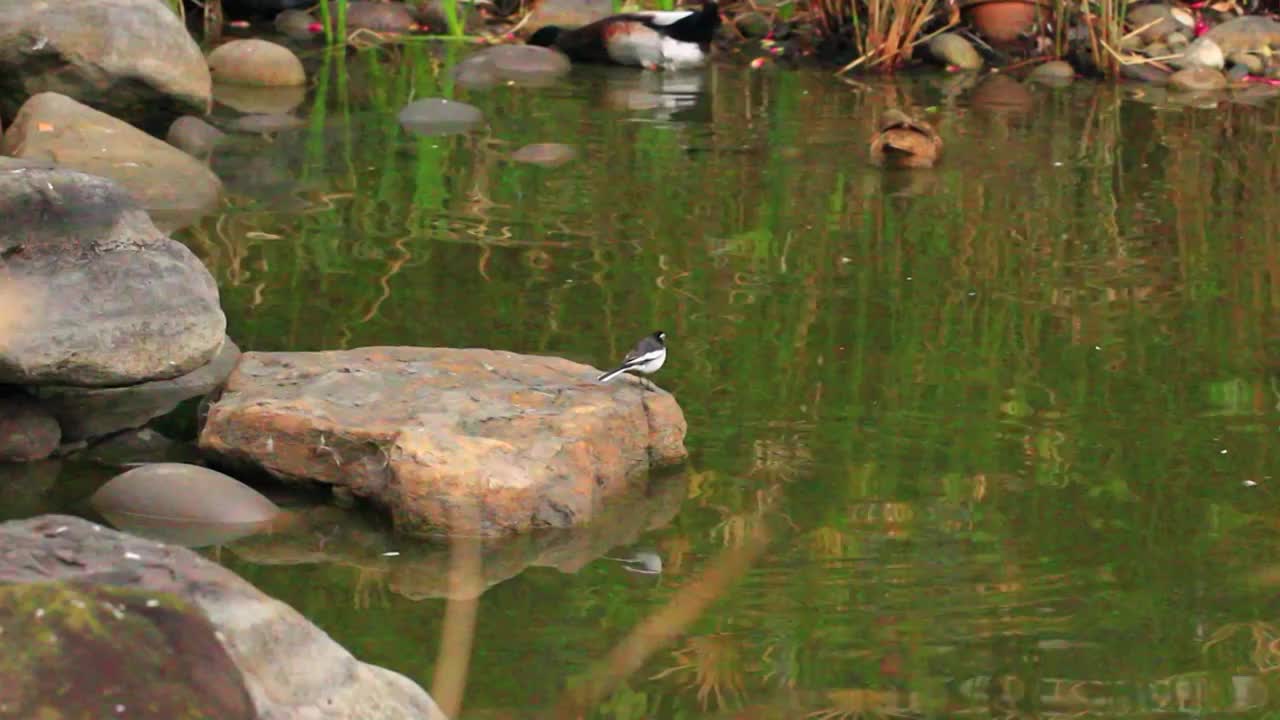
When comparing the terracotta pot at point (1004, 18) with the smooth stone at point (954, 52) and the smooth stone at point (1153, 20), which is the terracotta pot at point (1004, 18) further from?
the smooth stone at point (1153, 20)

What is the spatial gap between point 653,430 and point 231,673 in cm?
298

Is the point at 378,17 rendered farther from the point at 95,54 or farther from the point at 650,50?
the point at 95,54

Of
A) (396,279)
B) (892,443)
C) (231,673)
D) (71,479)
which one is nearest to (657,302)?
(396,279)

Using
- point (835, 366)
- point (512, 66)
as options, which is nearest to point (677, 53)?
point (512, 66)

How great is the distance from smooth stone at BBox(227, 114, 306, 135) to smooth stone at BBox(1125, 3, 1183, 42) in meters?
6.05

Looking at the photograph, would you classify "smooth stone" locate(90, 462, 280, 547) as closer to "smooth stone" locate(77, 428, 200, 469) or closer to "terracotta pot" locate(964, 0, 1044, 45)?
"smooth stone" locate(77, 428, 200, 469)

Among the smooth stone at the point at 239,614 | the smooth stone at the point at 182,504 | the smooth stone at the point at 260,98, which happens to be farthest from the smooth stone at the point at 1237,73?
the smooth stone at the point at 239,614

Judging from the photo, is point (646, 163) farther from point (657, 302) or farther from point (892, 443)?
point (892, 443)

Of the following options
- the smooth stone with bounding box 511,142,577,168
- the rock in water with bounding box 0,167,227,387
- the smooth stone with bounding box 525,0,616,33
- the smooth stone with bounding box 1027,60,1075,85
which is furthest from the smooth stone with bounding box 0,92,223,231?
the smooth stone with bounding box 1027,60,1075,85

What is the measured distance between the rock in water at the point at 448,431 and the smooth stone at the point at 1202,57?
7908 millimetres

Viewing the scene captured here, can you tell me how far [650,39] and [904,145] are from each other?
10.4ft

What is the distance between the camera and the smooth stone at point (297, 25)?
45.0ft

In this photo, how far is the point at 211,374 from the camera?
21.8 feet

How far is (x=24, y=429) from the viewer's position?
20.0 feet
